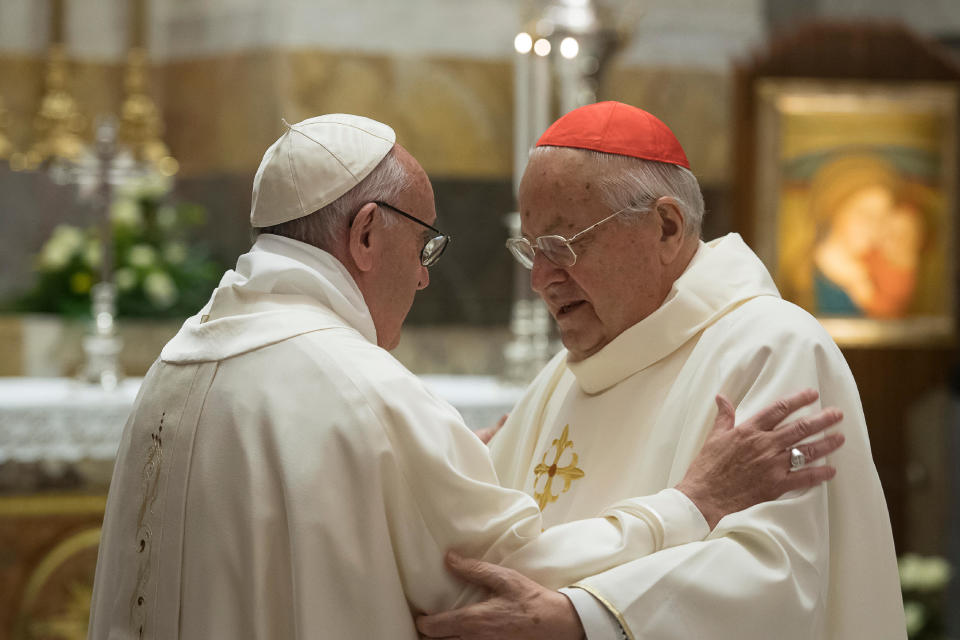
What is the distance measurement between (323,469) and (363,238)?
54 cm

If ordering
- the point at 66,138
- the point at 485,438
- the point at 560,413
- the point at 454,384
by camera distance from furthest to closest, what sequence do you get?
1. the point at 66,138
2. the point at 454,384
3. the point at 485,438
4. the point at 560,413

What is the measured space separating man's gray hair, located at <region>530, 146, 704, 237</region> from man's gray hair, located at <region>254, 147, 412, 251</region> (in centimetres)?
55

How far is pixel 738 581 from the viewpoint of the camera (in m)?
2.63

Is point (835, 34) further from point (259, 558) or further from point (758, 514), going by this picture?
point (259, 558)

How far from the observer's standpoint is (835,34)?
7.35 meters

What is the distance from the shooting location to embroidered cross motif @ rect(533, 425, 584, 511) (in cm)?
326

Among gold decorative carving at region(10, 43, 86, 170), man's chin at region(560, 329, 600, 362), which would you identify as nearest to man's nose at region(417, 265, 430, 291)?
man's chin at region(560, 329, 600, 362)

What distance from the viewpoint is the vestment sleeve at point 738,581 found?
103 inches

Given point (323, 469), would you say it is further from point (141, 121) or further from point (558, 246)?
point (141, 121)

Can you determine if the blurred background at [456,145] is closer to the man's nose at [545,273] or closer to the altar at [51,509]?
the altar at [51,509]

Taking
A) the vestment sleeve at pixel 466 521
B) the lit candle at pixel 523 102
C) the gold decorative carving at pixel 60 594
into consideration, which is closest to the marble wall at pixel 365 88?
the lit candle at pixel 523 102

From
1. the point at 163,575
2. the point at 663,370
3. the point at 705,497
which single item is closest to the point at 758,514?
the point at 705,497

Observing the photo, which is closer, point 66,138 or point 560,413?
point 560,413

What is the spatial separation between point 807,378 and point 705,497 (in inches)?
14.4
